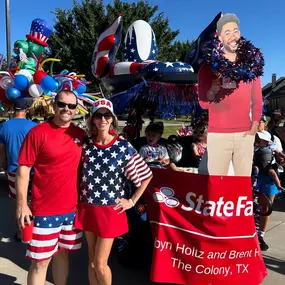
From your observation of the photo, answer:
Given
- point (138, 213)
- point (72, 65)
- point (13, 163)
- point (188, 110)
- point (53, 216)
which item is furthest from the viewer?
point (72, 65)

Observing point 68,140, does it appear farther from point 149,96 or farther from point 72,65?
point 72,65

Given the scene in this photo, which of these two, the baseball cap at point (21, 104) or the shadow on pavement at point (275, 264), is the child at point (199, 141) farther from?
the baseball cap at point (21, 104)

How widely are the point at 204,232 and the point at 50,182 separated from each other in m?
1.33

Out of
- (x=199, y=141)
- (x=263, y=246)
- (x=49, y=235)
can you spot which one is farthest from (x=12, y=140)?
(x=263, y=246)

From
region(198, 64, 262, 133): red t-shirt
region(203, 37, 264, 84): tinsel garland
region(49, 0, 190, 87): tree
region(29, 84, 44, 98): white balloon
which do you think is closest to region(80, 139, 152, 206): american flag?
region(198, 64, 262, 133): red t-shirt

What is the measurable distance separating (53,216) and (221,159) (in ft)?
4.78

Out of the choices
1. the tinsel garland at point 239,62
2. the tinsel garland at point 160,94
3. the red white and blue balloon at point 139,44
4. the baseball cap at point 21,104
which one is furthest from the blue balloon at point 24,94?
the tinsel garland at point 239,62

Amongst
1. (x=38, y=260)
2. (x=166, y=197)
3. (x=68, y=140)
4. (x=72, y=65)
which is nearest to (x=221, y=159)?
(x=166, y=197)

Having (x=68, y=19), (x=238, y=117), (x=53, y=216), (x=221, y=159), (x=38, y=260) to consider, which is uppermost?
(x=68, y=19)

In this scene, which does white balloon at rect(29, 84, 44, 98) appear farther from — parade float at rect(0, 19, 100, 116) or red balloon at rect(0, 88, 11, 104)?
red balloon at rect(0, 88, 11, 104)

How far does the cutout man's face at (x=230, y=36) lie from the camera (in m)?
2.94

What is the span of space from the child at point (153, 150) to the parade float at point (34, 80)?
3.56 feet

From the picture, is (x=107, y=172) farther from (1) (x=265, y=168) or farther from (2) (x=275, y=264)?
(2) (x=275, y=264)

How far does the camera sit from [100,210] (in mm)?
2611
